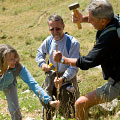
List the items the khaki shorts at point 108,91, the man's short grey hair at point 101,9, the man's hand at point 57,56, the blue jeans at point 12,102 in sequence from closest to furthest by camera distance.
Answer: the man's short grey hair at point 101,9 → the khaki shorts at point 108,91 → the man's hand at point 57,56 → the blue jeans at point 12,102

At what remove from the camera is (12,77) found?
3414 millimetres

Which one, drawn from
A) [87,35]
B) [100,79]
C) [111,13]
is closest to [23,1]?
[87,35]

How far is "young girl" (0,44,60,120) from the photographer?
3.17 meters

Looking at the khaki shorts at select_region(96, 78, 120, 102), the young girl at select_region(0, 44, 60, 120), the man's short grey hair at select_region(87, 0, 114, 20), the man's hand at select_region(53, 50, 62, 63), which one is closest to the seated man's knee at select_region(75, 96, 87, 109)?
the khaki shorts at select_region(96, 78, 120, 102)

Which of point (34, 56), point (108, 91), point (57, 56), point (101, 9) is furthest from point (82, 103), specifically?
point (34, 56)

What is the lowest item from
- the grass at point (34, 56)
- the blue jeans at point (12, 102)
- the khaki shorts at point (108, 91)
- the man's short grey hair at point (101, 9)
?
the grass at point (34, 56)

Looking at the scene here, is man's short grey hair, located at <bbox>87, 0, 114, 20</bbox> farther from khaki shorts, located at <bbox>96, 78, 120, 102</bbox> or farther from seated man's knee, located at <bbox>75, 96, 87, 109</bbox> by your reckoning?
seated man's knee, located at <bbox>75, 96, 87, 109</bbox>

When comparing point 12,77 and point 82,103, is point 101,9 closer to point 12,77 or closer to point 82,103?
point 82,103

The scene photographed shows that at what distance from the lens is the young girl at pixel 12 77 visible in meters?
3.17

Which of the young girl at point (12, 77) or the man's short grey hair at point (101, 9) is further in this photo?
the young girl at point (12, 77)

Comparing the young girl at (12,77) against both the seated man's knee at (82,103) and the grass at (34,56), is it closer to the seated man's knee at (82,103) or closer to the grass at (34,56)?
the seated man's knee at (82,103)

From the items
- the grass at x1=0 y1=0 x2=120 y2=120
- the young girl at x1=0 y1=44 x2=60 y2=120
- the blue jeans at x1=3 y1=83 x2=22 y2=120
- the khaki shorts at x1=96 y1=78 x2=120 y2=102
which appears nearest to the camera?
the khaki shorts at x1=96 y1=78 x2=120 y2=102

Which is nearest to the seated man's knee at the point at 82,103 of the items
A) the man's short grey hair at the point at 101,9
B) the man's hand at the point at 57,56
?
the man's hand at the point at 57,56

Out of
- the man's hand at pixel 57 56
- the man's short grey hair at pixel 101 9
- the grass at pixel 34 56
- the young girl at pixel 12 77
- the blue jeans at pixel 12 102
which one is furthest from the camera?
the grass at pixel 34 56
